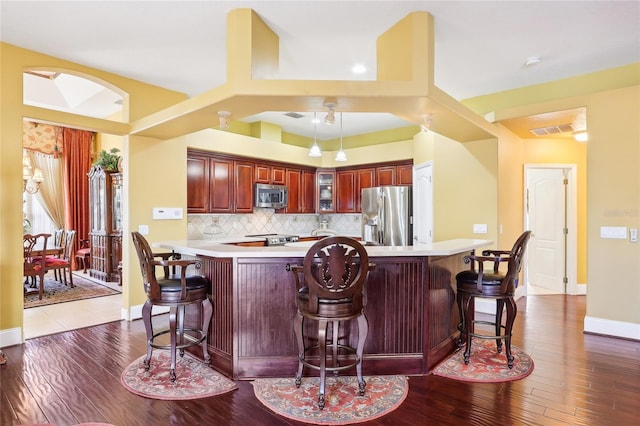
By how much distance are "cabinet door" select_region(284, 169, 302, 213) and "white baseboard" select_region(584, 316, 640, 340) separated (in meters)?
4.72

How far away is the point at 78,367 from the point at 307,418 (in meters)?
2.10

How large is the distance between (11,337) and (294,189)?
455 centimetres

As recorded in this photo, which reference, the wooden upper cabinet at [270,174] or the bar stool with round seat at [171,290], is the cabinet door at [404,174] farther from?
the bar stool with round seat at [171,290]

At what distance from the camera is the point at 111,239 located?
21.5 feet

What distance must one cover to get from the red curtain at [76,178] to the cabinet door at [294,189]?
4728mm

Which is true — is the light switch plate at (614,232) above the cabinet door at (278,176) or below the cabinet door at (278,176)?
below

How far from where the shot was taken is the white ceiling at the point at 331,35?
287cm

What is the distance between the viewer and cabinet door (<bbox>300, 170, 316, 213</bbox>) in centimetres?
699

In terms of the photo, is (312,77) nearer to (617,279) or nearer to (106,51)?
(106,51)

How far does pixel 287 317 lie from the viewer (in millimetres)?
2803

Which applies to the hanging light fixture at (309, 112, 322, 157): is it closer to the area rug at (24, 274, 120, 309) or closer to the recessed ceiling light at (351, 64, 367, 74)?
the recessed ceiling light at (351, 64, 367, 74)

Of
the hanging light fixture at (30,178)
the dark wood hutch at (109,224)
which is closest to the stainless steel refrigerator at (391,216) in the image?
the dark wood hutch at (109,224)

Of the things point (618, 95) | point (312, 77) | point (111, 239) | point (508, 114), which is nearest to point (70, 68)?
point (312, 77)

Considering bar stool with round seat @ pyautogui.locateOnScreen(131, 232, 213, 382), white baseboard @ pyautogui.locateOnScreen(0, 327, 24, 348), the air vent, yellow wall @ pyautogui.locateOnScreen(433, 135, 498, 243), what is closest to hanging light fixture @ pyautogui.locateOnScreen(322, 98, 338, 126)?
bar stool with round seat @ pyautogui.locateOnScreen(131, 232, 213, 382)
